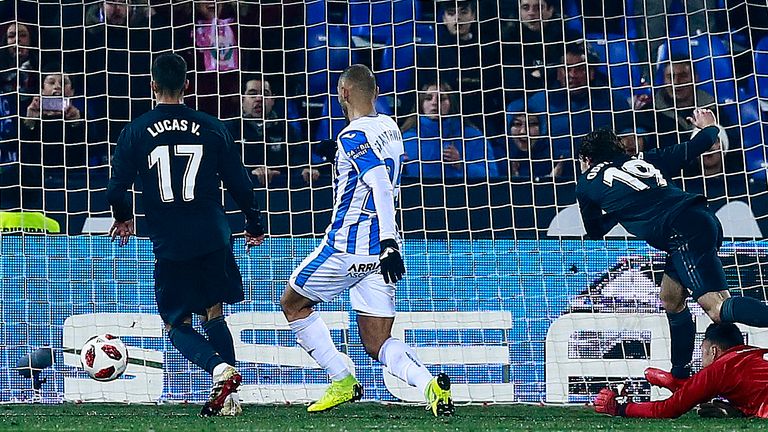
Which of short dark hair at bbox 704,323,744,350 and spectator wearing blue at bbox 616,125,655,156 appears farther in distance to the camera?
spectator wearing blue at bbox 616,125,655,156

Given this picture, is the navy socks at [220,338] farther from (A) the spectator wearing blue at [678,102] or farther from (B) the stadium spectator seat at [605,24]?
(B) the stadium spectator seat at [605,24]

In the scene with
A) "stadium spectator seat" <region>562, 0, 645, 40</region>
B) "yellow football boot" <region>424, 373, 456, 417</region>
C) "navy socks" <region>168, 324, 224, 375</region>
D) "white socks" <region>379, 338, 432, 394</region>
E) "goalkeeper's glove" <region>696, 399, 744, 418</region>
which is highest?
"stadium spectator seat" <region>562, 0, 645, 40</region>

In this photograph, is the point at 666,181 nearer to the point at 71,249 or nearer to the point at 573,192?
the point at 573,192

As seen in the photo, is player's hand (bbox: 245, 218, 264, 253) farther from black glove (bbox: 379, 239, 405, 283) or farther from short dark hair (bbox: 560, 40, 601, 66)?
short dark hair (bbox: 560, 40, 601, 66)

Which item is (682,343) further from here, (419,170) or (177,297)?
(419,170)

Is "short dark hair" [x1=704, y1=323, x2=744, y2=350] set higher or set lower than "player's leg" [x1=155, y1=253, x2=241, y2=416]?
lower

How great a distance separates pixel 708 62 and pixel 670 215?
3.62 meters

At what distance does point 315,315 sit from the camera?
5.93 m

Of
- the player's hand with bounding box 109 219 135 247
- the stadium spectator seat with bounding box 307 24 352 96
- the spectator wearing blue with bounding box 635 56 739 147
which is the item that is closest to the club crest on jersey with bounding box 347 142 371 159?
the player's hand with bounding box 109 219 135 247

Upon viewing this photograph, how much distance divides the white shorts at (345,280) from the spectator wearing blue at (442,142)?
299 centimetres

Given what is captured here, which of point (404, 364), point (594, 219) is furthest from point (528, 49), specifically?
point (404, 364)

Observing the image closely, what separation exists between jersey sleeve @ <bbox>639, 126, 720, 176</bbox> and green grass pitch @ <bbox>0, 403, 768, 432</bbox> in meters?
1.29

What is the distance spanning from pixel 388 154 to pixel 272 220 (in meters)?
2.91

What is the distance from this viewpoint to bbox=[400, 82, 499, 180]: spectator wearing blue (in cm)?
890
